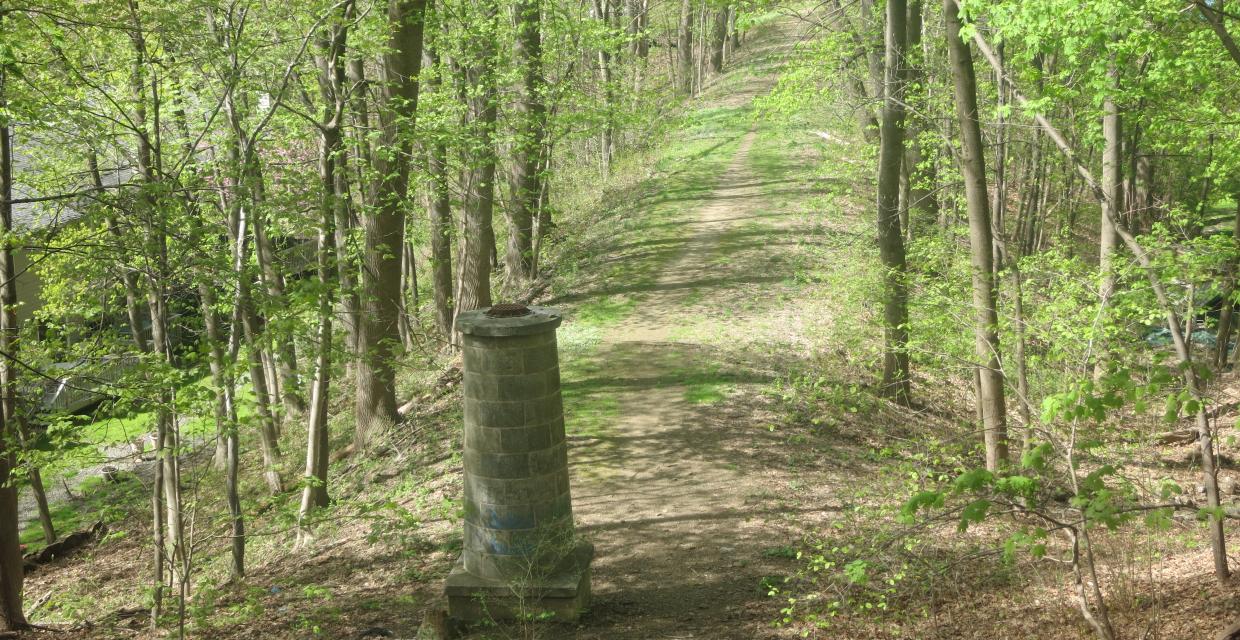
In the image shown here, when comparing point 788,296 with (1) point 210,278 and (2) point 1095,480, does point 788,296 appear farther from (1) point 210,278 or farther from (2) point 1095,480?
(2) point 1095,480

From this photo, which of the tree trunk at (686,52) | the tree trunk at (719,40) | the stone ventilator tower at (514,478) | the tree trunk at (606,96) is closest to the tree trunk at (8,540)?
the stone ventilator tower at (514,478)

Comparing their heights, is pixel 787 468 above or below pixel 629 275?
below

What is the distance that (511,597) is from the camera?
7.62 m

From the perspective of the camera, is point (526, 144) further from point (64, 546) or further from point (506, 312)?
point (64, 546)

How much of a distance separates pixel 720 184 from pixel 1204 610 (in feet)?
73.8

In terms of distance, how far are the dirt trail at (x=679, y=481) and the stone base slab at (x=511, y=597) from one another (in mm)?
278

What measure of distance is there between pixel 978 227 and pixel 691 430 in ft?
14.9

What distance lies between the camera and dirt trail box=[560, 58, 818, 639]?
26.5 ft

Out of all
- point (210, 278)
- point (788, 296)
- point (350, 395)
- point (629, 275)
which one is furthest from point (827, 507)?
point (350, 395)

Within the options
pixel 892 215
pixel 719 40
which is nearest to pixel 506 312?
pixel 892 215

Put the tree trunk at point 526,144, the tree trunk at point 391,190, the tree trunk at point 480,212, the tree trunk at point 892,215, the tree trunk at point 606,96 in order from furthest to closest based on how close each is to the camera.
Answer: the tree trunk at point 606,96, the tree trunk at point 526,144, the tree trunk at point 480,212, the tree trunk at point 391,190, the tree trunk at point 892,215

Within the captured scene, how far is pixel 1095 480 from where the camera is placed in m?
4.89

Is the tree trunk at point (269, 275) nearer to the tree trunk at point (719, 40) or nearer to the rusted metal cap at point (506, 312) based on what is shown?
the rusted metal cap at point (506, 312)

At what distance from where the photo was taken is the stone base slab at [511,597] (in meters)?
7.56
